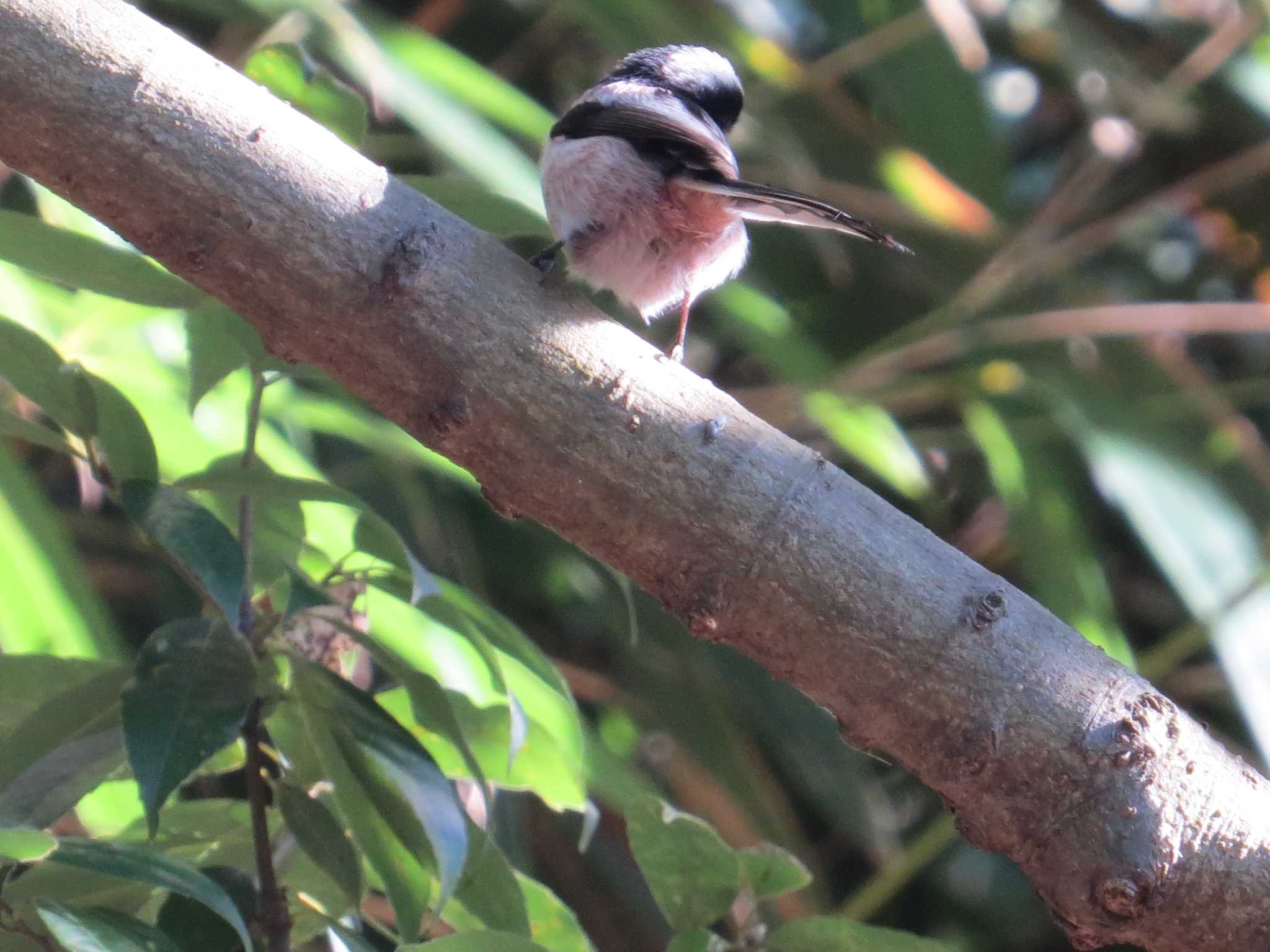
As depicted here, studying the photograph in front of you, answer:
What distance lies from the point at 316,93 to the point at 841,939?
0.86 meters

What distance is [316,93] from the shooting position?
3.90 feet

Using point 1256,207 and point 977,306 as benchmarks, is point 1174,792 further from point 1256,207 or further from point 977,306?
point 1256,207

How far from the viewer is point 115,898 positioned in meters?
0.96

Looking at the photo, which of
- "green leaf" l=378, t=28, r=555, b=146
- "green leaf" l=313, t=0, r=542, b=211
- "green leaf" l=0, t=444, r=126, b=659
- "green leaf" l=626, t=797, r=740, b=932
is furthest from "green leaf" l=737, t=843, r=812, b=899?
"green leaf" l=378, t=28, r=555, b=146

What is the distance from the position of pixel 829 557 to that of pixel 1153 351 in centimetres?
252

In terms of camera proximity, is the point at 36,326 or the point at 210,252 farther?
the point at 36,326

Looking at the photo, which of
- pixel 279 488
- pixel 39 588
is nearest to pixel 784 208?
pixel 279 488

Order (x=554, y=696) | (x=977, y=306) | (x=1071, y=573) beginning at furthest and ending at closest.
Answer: (x=977, y=306) < (x=1071, y=573) < (x=554, y=696)

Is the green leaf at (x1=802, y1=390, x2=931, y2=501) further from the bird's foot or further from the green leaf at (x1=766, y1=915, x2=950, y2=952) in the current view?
the green leaf at (x1=766, y1=915, x2=950, y2=952)

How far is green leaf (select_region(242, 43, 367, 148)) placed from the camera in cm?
118

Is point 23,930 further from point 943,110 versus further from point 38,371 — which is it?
point 943,110

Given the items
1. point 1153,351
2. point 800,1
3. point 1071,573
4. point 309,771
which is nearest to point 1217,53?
point 1153,351

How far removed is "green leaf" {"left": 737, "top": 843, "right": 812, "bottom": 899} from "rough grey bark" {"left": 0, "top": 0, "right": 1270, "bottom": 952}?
0.13m

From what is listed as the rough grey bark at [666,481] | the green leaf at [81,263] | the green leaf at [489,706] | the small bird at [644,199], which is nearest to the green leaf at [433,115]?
the small bird at [644,199]
